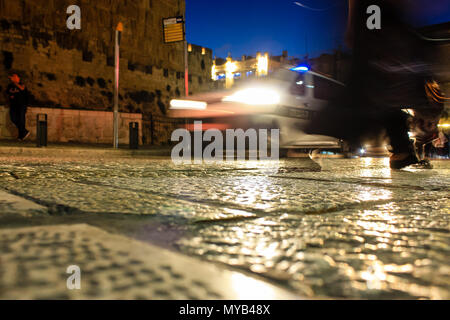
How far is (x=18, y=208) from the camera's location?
148cm

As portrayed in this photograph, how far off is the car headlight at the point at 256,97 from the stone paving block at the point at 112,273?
23.8ft

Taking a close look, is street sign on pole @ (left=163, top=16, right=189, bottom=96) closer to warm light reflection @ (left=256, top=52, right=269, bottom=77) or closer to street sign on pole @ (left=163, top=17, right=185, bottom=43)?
street sign on pole @ (left=163, top=17, right=185, bottom=43)

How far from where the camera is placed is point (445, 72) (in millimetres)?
3928

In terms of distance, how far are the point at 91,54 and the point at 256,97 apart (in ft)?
37.3

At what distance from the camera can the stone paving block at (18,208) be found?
138 centimetres

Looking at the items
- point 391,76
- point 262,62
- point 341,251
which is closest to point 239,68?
point 262,62

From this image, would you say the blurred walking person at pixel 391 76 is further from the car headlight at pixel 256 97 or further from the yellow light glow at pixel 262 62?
the yellow light glow at pixel 262 62

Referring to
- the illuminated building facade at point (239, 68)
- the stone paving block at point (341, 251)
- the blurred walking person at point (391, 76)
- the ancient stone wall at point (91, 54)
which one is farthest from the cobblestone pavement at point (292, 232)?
the illuminated building facade at point (239, 68)

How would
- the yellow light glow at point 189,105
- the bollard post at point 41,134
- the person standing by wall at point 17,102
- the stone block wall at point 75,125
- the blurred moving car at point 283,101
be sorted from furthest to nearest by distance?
1. the stone block wall at point 75,125
2. the person standing by wall at point 17,102
3. the bollard post at point 41,134
4. the yellow light glow at point 189,105
5. the blurred moving car at point 283,101

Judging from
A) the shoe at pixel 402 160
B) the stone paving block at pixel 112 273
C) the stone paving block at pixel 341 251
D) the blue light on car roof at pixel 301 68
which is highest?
the blue light on car roof at pixel 301 68

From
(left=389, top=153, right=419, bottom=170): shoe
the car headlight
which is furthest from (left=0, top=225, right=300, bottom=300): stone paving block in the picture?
the car headlight

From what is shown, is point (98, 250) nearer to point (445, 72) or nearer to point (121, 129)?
point (445, 72)
